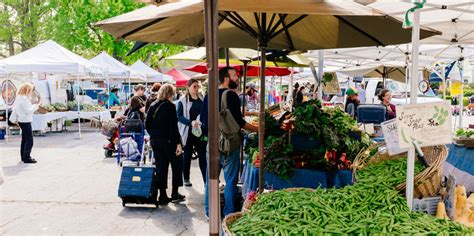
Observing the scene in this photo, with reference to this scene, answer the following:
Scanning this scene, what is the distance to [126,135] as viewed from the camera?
32.5 ft

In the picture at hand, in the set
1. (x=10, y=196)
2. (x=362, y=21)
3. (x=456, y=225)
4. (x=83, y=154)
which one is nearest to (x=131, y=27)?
(x=362, y=21)

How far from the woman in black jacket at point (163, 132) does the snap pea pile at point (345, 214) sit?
139 inches

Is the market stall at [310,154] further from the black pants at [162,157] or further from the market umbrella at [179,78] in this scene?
the market umbrella at [179,78]

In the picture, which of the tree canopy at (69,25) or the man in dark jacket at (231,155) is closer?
the man in dark jacket at (231,155)

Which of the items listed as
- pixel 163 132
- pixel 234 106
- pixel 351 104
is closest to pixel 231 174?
pixel 234 106

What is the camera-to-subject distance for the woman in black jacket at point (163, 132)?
6406mm

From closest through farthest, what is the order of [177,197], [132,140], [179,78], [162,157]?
1. [162,157]
2. [177,197]
3. [132,140]
4. [179,78]

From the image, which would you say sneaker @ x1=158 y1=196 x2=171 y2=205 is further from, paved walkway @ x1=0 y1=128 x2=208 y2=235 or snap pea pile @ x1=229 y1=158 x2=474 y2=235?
snap pea pile @ x1=229 y1=158 x2=474 y2=235

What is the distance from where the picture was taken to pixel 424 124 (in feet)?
8.62

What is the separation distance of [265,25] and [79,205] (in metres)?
4.27

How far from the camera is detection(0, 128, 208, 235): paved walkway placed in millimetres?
5590

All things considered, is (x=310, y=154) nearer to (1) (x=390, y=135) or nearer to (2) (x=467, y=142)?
(1) (x=390, y=135)

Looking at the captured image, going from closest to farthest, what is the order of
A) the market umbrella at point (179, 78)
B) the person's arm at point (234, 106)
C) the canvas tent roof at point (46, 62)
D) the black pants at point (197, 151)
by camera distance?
the person's arm at point (234, 106)
the black pants at point (197, 151)
the canvas tent roof at point (46, 62)
the market umbrella at point (179, 78)

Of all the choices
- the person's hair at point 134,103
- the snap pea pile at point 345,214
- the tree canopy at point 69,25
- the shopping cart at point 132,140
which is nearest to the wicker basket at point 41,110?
the shopping cart at point 132,140
